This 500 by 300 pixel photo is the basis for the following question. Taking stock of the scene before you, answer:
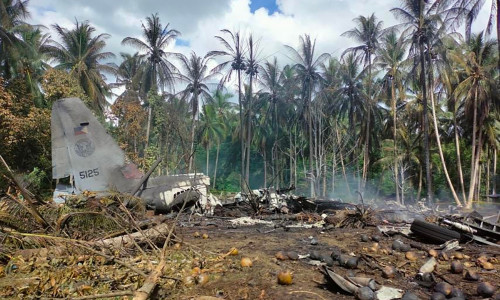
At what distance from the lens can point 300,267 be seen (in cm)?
558

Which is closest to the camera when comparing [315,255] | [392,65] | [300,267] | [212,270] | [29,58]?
[212,270]

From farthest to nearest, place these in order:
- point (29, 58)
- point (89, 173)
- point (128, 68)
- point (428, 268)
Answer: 1. point (128, 68)
2. point (29, 58)
3. point (89, 173)
4. point (428, 268)

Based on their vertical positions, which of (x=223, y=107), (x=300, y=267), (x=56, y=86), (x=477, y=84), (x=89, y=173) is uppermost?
(x=223, y=107)

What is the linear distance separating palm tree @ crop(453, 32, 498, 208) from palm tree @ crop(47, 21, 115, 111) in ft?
88.9

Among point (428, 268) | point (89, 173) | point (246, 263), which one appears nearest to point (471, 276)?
point (428, 268)

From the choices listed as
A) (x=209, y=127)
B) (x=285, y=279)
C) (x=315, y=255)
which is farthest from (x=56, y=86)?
(x=209, y=127)

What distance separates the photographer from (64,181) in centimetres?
2091

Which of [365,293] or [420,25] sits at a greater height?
[420,25]

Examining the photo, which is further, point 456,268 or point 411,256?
point 411,256

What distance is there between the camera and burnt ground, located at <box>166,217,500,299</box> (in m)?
4.44

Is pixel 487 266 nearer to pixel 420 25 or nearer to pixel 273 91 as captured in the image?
pixel 420 25

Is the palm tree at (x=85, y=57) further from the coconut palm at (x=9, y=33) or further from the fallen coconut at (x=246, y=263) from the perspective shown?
the fallen coconut at (x=246, y=263)

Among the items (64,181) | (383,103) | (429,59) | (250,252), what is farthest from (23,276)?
(383,103)

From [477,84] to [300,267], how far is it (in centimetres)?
2548
